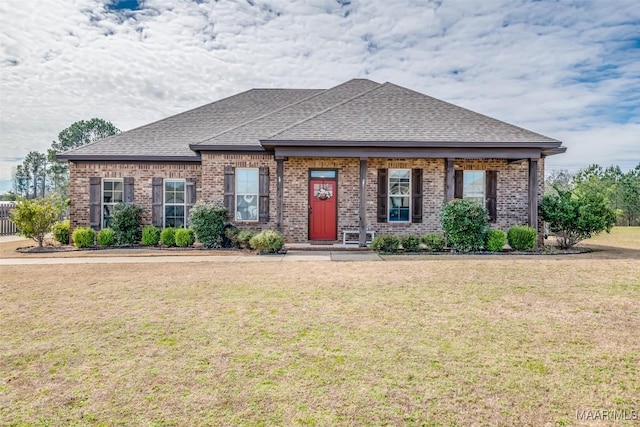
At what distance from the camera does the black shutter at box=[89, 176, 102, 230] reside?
42.7 ft

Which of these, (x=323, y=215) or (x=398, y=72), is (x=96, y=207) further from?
(x=398, y=72)

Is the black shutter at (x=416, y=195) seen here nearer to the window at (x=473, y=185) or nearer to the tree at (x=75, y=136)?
the window at (x=473, y=185)

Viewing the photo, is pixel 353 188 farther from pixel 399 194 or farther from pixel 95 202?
pixel 95 202

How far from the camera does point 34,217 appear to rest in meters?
12.0

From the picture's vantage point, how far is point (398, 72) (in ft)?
55.1

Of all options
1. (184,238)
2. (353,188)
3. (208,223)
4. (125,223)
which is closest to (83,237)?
(125,223)

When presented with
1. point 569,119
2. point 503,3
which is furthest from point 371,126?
point 569,119

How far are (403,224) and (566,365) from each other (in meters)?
9.40

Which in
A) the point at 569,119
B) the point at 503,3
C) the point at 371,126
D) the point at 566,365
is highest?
the point at 503,3

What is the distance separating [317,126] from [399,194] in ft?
11.9

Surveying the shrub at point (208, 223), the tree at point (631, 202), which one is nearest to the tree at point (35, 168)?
the shrub at point (208, 223)

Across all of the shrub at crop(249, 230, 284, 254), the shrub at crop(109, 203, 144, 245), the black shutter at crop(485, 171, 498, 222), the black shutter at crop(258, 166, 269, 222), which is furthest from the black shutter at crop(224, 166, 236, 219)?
the black shutter at crop(485, 171, 498, 222)

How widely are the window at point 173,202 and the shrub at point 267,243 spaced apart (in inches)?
160

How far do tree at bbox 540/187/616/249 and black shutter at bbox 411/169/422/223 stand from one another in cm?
383
